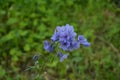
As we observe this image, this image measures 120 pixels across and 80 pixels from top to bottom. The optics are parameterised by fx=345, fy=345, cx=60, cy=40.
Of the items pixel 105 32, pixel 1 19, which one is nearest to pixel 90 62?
pixel 105 32

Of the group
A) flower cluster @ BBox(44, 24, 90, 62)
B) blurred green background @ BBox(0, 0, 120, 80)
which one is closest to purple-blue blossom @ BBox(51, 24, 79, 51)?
flower cluster @ BBox(44, 24, 90, 62)

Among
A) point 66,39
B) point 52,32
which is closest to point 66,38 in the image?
point 66,39

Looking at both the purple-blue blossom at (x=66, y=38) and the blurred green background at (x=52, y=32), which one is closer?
the purple-blue blossom at (x=66, y=38)

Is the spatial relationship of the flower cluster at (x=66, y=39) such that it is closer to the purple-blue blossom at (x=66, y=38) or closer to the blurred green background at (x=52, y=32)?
the purple-blue blossom at (x=66, y=38)

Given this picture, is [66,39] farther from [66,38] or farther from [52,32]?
[52,32]

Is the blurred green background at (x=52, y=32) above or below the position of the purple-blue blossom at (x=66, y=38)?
above

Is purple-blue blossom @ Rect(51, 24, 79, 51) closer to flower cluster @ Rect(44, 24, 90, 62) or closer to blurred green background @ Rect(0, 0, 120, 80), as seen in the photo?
flower cluster @ Rect(44, 24, 90, 62)

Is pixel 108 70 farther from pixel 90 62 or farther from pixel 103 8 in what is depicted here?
pixel 103 8

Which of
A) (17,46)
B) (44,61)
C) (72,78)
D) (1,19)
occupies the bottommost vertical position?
(44,61)

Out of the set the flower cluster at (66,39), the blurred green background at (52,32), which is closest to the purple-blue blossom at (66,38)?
the flower cluster at (66,39)
